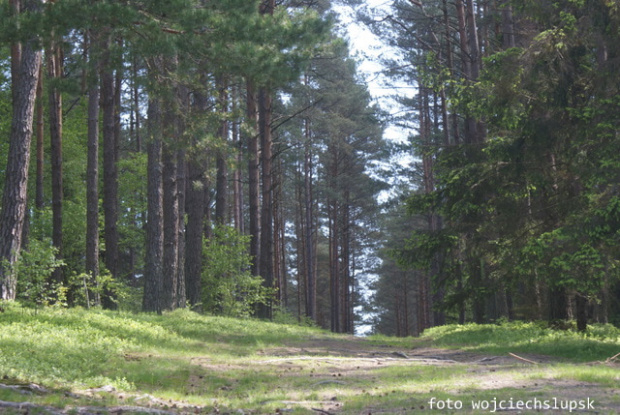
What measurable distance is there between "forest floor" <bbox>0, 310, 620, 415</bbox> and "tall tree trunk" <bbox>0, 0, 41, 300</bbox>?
1048 mm

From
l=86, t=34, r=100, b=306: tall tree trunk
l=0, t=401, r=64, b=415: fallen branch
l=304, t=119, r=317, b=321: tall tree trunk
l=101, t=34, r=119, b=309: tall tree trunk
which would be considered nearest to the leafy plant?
l=86, t=34, r=100, b=306: tall tree trunk

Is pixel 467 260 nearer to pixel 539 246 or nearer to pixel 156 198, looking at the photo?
pixel 539 246

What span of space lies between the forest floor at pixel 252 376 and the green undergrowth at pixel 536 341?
0.07 metres

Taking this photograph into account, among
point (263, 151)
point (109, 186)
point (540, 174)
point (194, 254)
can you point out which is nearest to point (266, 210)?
point (263, 151)

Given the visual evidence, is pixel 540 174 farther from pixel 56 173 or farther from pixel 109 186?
pixel 56 173

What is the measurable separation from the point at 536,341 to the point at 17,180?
11.3 metres

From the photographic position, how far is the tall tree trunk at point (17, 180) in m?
12.2

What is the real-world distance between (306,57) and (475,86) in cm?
552

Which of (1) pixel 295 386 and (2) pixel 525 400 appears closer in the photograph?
(2) pixel 525 400

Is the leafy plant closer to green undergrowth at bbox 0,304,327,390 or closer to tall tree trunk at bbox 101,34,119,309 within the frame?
green undergrowth at bbox 0,304,327,390

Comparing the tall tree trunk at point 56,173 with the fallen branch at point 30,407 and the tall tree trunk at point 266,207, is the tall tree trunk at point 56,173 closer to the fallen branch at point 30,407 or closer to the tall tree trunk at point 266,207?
the tall tree trunk at point 266,207

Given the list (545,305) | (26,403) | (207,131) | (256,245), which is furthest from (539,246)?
(256,245)

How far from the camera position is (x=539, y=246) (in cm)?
1267

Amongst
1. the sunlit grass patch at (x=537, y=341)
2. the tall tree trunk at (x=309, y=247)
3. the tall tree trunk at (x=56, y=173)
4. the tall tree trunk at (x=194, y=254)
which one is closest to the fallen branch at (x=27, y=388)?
the sunlit grass patch at (x=537, y=341)
